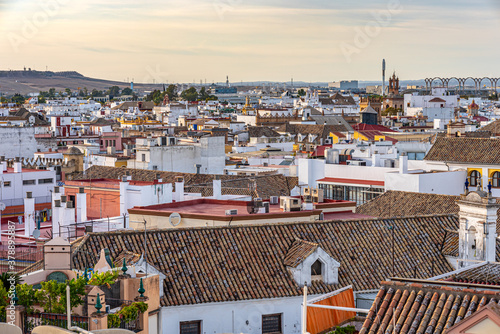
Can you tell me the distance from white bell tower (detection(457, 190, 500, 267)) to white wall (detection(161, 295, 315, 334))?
112 inches

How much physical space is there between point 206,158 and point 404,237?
17613 millimetres

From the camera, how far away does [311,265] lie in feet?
39.8

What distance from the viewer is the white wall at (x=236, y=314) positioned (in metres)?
11.0

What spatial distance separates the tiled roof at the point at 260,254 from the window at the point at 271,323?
27 centimetres

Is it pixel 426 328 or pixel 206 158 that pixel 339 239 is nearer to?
pixel 426 328

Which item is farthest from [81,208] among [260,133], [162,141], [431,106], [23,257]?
[431,106]

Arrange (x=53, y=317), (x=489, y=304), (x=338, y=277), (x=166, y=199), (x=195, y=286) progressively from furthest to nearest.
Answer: (x=166, y=199), (x=338, y=277), (x=195, y=286), (x=53, y=317), (x=489, y=304)

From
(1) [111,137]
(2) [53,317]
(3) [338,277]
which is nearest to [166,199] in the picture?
(3) [338,277]

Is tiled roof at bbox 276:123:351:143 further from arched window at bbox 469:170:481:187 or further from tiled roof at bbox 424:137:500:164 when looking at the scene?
arched window at bbox 469:170:481:187

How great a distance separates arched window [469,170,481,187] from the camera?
79.6ft

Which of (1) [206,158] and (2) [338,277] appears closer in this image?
(2) [338,277]

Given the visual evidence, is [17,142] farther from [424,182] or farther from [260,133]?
[424,182]

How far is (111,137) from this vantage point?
41.7 m

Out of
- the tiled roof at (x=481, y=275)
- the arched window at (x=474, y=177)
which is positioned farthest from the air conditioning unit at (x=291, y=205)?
the arched window at (x=474, y=177)
